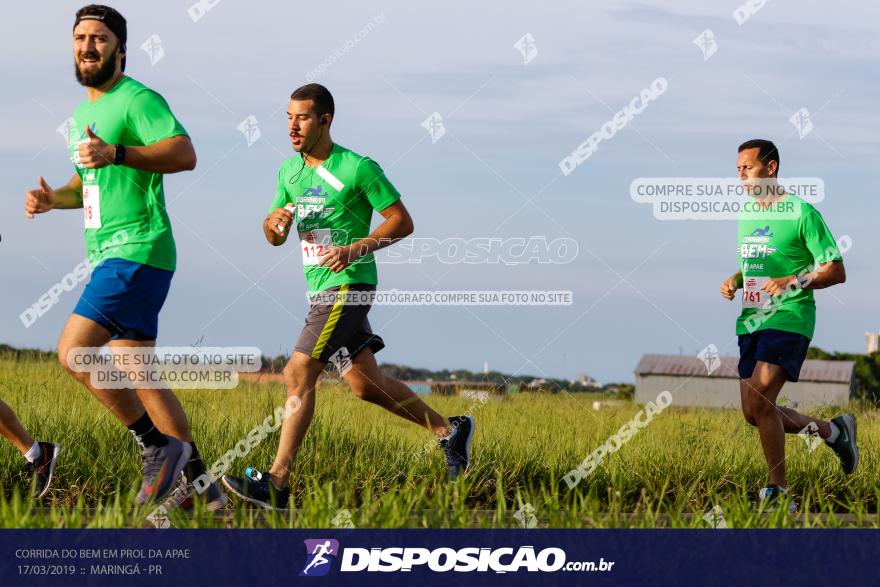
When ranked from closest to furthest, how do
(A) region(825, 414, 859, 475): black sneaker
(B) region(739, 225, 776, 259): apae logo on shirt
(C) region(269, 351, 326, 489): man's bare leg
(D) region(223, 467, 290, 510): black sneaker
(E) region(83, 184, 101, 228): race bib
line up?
1. (E) region(83, 184, 101, 228): race bib
2. (D) region(223, 467, 290, 510): black sneaker
3. (C) region(269, 351, 326, 489): man's bare leg
4. (B) region(739, 225, 776, 259): apae logo on shirt
5. (A) region(825, 414, 859, 475): black sneaker

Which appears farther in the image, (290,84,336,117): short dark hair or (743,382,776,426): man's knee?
(743,382,776,426): man's knee

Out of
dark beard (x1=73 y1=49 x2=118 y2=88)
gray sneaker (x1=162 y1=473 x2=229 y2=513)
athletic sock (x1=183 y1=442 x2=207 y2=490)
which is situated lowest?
gray sneaker (x1=162 y1=473 x2=229 y2=513)

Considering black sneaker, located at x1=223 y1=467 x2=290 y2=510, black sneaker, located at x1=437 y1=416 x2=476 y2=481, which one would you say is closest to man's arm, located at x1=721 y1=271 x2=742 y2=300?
black sneaker, located at x1=437 y1=416 x2=476 y2=481

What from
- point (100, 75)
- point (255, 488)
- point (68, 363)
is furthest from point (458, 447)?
point (100, 75)

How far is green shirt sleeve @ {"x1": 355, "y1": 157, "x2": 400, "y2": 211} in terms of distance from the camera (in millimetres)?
6984

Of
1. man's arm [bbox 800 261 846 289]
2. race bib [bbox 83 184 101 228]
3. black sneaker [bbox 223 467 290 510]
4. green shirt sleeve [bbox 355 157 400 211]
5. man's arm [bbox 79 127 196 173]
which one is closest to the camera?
man's arm [bbox 79 127 196 173]

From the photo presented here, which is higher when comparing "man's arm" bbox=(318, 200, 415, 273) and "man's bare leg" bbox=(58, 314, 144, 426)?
"man's arm" bbox=(318, 200, 415, 273)

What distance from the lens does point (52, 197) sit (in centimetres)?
664

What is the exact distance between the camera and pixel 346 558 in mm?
4969

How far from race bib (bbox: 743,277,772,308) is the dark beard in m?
4.15

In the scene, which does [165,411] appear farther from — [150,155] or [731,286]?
[731,286]

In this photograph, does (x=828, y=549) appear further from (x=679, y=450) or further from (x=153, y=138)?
(x=153, y=138)

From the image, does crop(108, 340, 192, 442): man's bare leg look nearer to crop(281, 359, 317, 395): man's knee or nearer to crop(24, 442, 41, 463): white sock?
crop(281, 359, 317, 395): man's knee

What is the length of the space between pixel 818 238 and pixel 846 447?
1.48 metres
